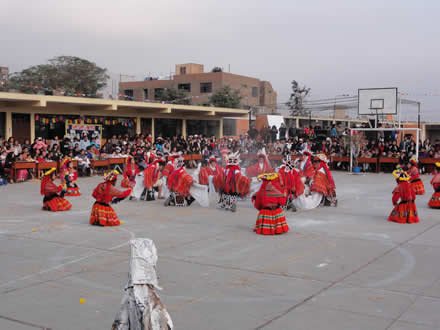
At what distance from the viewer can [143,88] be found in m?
54.9

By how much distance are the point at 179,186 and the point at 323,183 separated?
12.4 feet

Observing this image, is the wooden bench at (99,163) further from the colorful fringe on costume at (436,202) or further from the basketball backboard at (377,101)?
the colorful fringe on costume at (436,202)

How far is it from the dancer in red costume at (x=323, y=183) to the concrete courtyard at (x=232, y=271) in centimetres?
108

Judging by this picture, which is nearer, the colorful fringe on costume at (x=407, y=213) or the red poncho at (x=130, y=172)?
the colorful fringe on costume at (x=407, y=213)

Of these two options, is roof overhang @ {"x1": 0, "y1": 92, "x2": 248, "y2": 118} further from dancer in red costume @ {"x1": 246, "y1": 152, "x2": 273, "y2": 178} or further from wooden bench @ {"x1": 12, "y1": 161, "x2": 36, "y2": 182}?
dancer in red costume @ {"x1": 246, "y1": 152, "x2": 273, "y2": 178}

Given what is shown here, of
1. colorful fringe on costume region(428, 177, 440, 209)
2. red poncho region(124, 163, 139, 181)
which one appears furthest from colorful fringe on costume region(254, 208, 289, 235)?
red poncho region(124, 163, 139, 181)

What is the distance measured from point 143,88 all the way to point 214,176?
43.5m

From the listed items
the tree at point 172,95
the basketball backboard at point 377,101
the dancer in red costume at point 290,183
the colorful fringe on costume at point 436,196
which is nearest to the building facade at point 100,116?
the basketball backboard at point 377,101

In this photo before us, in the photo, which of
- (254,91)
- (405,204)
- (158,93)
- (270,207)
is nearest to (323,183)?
(405,204)

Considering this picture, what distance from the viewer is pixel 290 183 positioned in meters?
12.7

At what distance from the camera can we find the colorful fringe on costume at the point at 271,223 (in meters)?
9.46

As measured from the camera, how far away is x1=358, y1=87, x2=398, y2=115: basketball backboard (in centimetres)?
2586

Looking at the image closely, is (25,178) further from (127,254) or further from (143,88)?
(143,88)

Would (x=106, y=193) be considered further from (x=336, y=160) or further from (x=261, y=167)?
(x=336, y=160)
